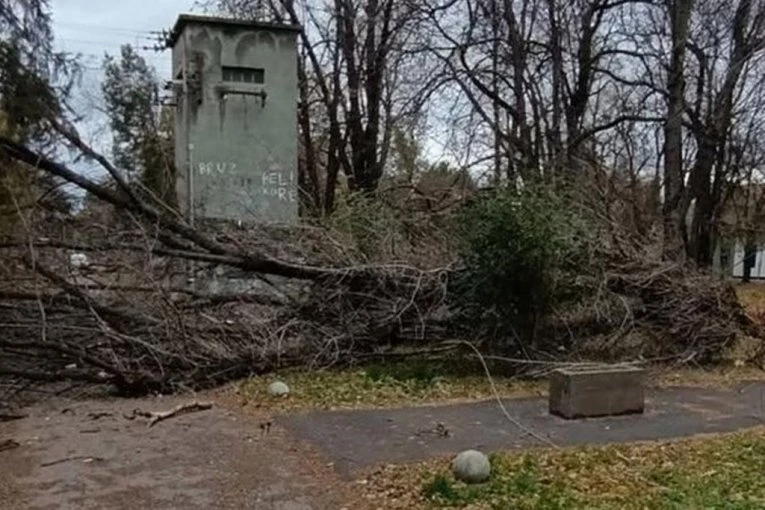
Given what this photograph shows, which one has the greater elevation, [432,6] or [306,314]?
[432,6]

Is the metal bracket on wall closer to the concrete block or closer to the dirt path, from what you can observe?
the dirt path

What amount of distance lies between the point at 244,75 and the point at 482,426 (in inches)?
355

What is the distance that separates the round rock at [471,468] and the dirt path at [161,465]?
70 cm

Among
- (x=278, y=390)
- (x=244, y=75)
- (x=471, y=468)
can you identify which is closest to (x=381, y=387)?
(x=278, y=390)

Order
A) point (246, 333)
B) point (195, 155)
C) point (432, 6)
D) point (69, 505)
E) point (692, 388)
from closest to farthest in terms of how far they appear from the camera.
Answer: point (69, 505)
point (692, 388)
point (246, 333)
point (195, 155)
point (432, 6)

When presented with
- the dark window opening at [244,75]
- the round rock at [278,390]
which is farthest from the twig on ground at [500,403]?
the dark window opening at [244,75]

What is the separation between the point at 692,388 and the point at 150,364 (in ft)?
18.2

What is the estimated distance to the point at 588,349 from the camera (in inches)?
365

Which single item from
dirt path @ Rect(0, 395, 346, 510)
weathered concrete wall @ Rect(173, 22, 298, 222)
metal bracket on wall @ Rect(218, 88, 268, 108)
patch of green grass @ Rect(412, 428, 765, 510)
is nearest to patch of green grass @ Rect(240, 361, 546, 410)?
dirt path @ Rect(0, 395, 346, 510)

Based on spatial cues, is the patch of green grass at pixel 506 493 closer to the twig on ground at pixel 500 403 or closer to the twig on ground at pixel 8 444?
the twig on ground at pixel 500 403

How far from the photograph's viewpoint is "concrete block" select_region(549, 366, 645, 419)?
6547mm

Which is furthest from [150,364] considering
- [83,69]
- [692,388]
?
[692,388]

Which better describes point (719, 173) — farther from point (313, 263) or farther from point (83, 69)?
point (83, 69)

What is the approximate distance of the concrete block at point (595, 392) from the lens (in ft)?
21.5
